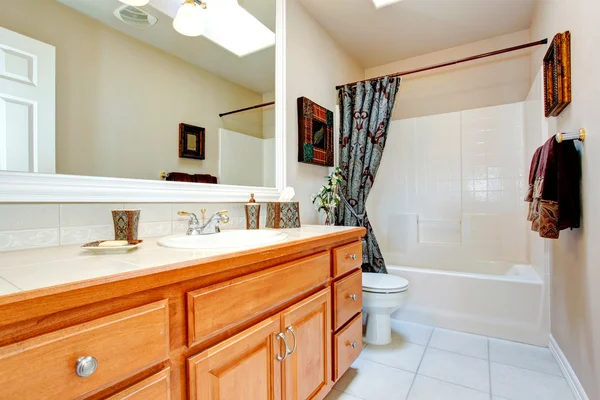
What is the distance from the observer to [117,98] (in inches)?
44.5

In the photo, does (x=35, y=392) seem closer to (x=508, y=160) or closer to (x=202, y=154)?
(x=202, y=154)

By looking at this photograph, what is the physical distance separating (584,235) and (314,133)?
64.4 inches

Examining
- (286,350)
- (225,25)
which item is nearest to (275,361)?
(286,350)

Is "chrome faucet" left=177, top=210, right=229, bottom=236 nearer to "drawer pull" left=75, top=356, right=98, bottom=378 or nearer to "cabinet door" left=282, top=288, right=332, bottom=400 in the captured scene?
"cabinet door" left=282, top=288, right=332, bottom=400

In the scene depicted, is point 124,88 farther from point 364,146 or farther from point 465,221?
point 465,221

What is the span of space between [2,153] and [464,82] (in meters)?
3.37

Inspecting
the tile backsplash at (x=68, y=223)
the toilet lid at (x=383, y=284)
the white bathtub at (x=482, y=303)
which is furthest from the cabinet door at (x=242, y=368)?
the white bathtub at (x=482, y=303)

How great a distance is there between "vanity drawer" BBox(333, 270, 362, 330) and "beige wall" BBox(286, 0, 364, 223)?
729 mm

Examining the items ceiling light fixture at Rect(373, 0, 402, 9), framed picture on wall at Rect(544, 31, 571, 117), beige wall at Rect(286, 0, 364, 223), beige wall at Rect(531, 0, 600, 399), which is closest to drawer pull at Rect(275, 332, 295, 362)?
beige wall at Rect(286, 0, 364, 223)

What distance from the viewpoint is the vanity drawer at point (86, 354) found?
469 mm

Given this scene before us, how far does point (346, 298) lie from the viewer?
152 cm

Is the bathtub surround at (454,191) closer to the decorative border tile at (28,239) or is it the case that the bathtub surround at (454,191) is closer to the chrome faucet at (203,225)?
the chrome faucet at (203,225)

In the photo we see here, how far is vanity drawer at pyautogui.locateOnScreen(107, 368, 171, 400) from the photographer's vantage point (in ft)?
2.00

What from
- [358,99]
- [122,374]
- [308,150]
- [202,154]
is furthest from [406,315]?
[122,374]
